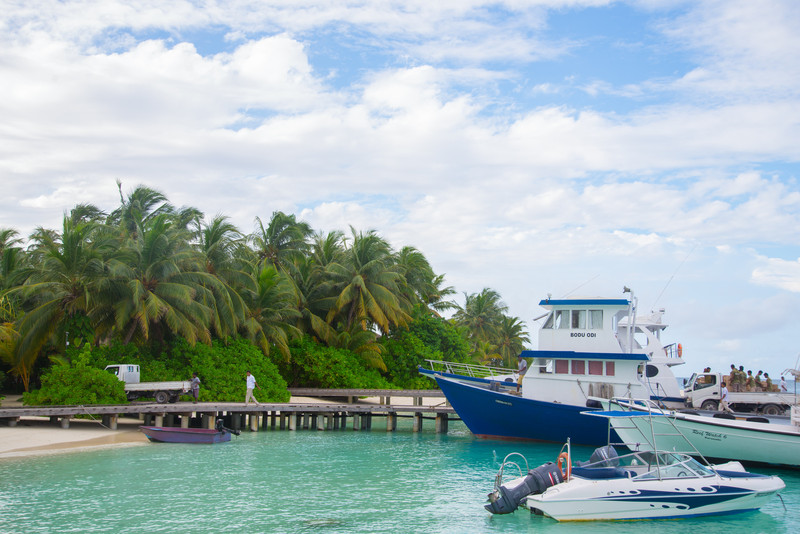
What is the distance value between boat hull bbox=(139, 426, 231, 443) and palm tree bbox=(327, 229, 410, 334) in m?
13.5

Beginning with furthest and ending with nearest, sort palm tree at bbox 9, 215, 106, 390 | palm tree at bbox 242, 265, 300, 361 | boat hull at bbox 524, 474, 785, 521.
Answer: palm tree at bbox 242, 265, 300, 361, palm tree at bbox 9, 215, 106, 390, boat hull at bbox 524, 474, 785, 521

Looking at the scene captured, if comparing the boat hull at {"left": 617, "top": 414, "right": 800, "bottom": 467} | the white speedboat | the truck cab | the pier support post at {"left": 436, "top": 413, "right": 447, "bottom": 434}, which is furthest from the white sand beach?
the boat hull at {"left": 617, "top": 414, "right": 800, "bottom": 467}

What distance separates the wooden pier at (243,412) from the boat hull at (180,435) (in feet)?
6.07

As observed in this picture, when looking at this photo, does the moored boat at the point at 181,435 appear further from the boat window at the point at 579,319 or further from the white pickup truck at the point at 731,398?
the white pickup truck at the point at 731,398

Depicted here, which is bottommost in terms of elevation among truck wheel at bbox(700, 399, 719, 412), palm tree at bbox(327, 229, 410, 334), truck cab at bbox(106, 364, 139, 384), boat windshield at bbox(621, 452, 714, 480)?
boat windshield at bbox(621, 452, 714, 480)

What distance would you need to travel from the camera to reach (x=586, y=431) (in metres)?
26.5

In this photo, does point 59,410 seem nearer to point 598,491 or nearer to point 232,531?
point 232,531

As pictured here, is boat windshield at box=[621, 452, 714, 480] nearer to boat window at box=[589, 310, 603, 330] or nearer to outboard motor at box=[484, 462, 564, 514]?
outboard motor at box=[484, 462, 564, 514]

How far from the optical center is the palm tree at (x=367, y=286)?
3878 centimetres

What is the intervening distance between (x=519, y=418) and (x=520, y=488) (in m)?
12.4

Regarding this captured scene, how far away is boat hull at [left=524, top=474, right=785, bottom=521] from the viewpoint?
15.0 m

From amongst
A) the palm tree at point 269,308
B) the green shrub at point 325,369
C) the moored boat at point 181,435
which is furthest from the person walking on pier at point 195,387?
the green shrub at point 325,369

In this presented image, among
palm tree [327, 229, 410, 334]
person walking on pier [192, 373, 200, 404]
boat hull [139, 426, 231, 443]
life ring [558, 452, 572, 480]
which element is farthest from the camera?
palm tree [327, 229, 410, 334]

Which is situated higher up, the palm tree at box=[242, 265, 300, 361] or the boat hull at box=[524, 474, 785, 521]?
the palm tree at box=[242, 265, 300, 361]
